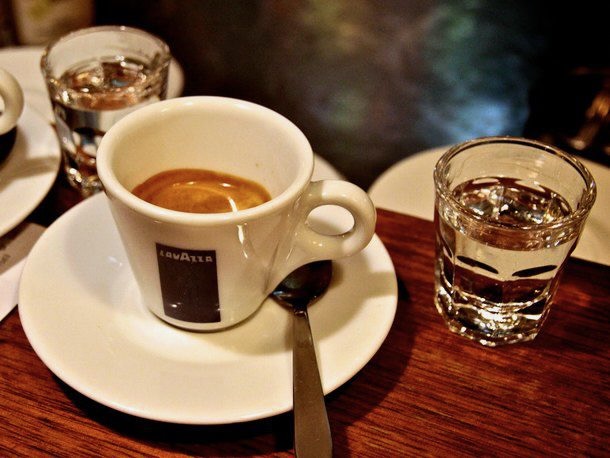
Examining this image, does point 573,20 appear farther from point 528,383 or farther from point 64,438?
point 64,438

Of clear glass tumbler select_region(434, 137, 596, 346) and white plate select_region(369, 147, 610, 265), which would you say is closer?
clear glass tumbler select_region(434, 137, 596, 346)

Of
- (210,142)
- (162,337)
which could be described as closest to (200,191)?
(210,142)

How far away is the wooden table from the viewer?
0.54 meters

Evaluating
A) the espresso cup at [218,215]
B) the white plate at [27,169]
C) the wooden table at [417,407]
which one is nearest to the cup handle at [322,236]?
the espresso cup at [218,215]

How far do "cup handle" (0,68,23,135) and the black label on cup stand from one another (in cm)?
30

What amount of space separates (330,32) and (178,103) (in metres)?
1.36

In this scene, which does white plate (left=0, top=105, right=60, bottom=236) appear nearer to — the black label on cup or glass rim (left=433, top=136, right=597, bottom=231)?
the black label on cup

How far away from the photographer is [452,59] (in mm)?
1846

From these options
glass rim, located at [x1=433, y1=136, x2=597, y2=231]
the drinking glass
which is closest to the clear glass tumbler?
glass rim, located at [x1=433, y1=136, x2=597, y2=231]

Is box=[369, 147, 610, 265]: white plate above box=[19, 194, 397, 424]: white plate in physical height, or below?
below

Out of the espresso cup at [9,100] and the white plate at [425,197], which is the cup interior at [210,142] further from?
the white plate at [425,197]

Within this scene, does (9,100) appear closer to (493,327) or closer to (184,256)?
(184,256)

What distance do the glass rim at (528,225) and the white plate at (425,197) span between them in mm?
329

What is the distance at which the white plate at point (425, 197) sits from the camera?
995 mm
